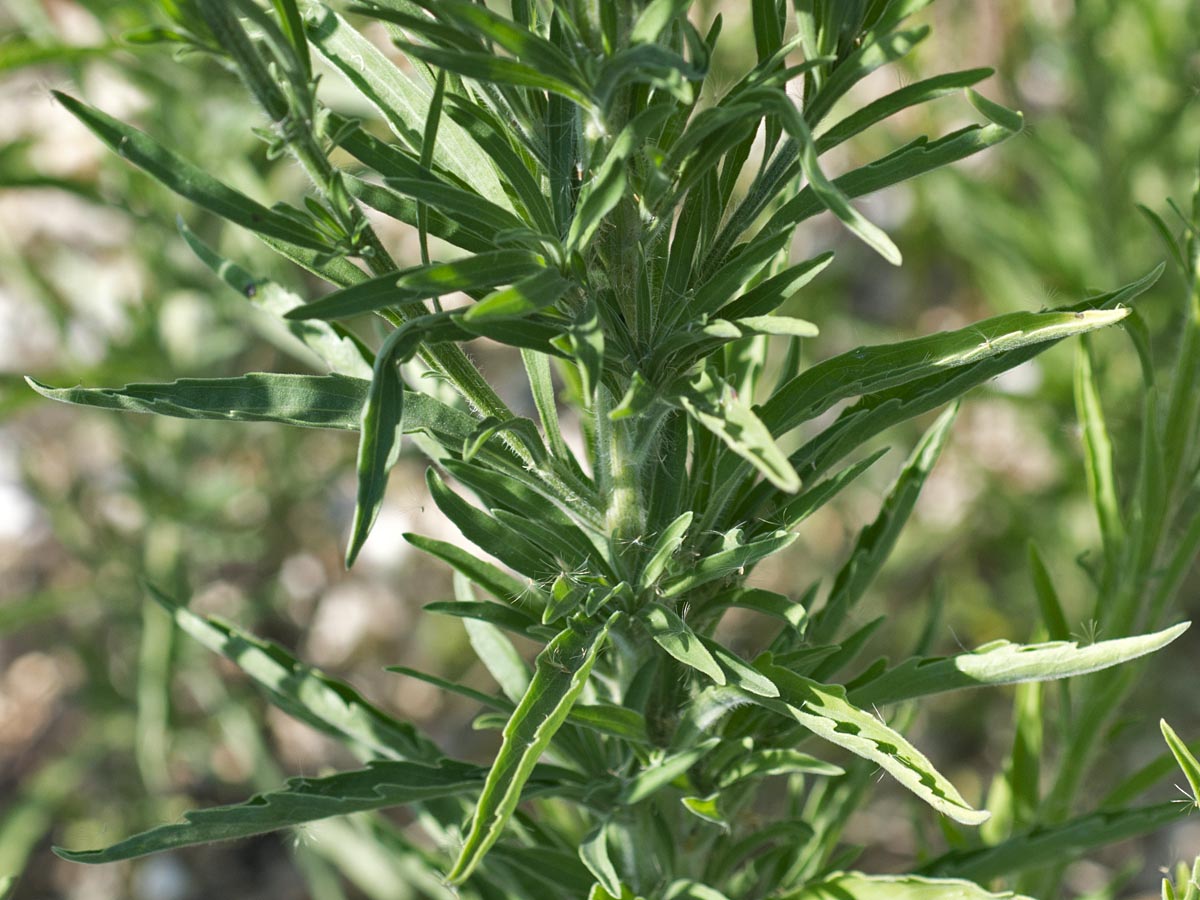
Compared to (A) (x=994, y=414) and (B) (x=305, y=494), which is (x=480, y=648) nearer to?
(B) (x=305, y=494)

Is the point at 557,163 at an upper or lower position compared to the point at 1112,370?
upper

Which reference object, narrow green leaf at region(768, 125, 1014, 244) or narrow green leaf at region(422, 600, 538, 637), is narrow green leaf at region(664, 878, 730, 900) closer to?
narrow green leaf at region(422, 600, 538, 637)

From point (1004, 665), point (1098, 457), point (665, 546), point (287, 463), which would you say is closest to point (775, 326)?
point (665, 546)

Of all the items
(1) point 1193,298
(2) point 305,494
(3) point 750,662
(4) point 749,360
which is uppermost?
(1) point 1193,298

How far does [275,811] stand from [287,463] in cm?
171

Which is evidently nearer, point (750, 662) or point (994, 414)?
point (750, 662)

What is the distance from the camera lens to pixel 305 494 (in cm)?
241

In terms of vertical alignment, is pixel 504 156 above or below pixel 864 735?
above

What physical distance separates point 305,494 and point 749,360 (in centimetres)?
168

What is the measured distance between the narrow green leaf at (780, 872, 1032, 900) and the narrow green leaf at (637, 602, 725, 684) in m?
0.23

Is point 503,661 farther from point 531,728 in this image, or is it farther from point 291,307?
point 291,307

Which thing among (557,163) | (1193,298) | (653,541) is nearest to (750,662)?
(653,541)

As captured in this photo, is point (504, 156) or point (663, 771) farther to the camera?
point (663, 771)

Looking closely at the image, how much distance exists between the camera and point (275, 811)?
754 mm
